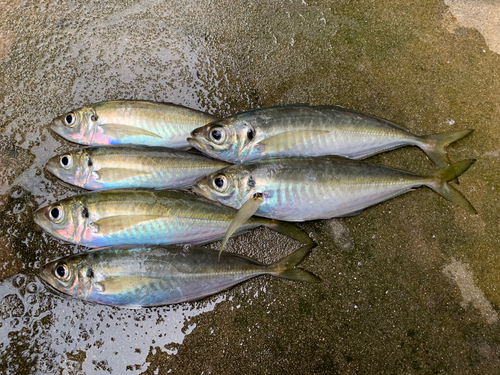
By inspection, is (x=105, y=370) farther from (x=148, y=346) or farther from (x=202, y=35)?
(x=202, y=35)

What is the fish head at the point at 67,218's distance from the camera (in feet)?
7.58

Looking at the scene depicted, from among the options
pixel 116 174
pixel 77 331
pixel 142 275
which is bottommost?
pixel 77 331

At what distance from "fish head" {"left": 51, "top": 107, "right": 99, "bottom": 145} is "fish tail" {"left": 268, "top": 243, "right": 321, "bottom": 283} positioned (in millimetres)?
1841

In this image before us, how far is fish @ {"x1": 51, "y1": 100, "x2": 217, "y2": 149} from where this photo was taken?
2.55 meters

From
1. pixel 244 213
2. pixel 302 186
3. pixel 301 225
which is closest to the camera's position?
pixel 244 213

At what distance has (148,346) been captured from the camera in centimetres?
236

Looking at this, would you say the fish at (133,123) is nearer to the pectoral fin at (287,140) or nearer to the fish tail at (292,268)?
the pectoral fin at (287,140)

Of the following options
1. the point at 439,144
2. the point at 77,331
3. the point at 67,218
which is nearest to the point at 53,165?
the point at 67,218

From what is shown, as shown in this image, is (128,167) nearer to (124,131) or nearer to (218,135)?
(124,131)

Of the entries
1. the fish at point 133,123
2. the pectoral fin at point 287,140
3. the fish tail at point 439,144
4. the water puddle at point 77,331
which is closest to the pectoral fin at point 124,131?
the fish at point 133,123

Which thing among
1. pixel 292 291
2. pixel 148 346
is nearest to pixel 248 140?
pixel 292 291

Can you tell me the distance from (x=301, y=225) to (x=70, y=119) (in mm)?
2075

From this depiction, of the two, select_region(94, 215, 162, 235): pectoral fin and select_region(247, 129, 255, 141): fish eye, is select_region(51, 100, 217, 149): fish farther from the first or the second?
select_region(94, 215, 162, 235): pectoral fin

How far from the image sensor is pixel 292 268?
238cm
